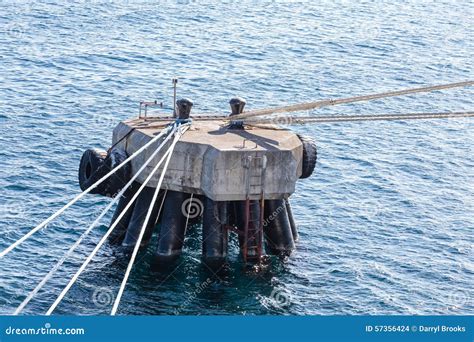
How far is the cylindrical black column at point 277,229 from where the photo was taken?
59500mm

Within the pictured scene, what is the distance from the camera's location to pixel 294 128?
276ft

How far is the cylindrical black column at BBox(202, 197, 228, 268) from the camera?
57.5 metres

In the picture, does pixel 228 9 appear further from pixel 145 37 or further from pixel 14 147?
pixel 14 147

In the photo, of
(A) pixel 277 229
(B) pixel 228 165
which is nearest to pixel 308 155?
(A) pixel 277 229

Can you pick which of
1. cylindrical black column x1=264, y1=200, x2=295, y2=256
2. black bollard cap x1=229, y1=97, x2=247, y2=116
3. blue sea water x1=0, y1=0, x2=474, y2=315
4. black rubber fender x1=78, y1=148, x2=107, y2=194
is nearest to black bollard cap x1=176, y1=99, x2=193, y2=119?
black bollard cap x1=229, y1=97, x2=247, y2=116

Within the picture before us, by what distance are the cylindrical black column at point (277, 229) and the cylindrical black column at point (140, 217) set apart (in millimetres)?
6174

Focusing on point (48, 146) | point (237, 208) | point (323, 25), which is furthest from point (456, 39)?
point (237, 208)

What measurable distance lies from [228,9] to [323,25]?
10798 millimetres

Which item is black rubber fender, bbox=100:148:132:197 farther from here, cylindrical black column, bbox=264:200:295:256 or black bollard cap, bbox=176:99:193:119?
cylindrical black column, bbox=264:200:295:256

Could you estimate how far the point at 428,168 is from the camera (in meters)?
76.9

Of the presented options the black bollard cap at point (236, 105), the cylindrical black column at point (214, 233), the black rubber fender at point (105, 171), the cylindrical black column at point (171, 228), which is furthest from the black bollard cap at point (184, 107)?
the cylindrical black column at point (214, 233)

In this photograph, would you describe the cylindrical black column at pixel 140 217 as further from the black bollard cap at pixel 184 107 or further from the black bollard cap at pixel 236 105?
the black bollard cap at pixel 236 105

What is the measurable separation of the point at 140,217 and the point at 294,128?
90.5ft

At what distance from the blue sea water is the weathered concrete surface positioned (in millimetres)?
4993
